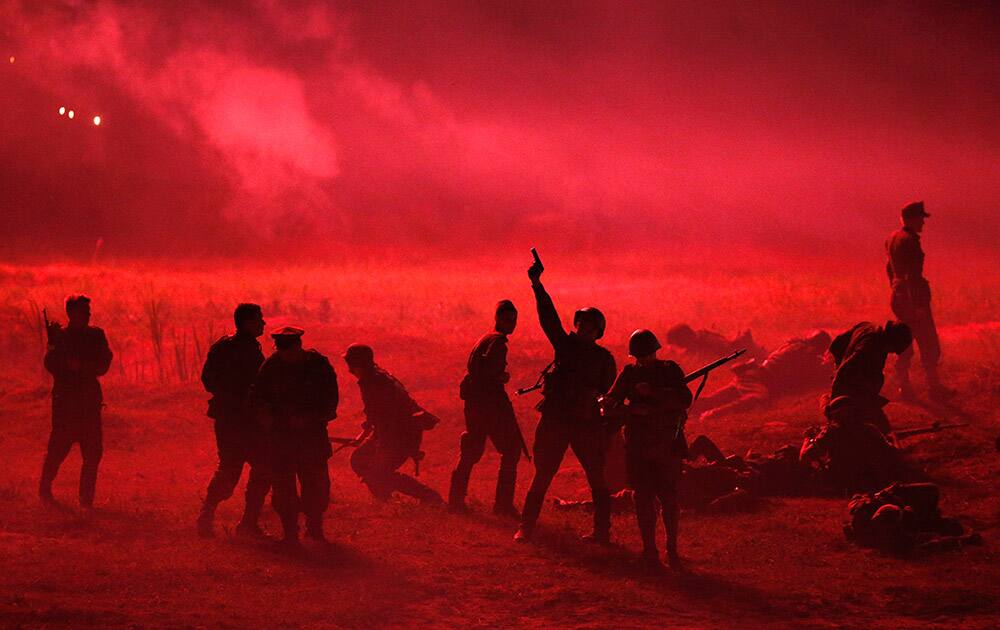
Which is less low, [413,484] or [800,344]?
[800,344]

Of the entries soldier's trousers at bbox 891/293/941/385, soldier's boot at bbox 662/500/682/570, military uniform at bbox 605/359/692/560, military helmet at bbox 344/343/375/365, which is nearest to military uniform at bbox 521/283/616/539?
military uniform at bbox 605/359/692/560

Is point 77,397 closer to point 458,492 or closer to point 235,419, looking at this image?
point 235,419

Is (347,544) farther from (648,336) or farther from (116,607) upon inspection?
(648,336)

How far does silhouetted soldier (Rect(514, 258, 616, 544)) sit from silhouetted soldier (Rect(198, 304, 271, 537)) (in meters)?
2.34

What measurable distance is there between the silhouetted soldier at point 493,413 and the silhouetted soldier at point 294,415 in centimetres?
181

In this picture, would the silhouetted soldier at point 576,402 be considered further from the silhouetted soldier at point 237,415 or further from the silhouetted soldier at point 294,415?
the silhouetted soldier at point 237,415

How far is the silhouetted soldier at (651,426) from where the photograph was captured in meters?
8.24

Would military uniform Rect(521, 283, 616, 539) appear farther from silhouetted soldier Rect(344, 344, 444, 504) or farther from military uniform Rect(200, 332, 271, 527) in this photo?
military uniform Rect(200, 332, 271, 527)

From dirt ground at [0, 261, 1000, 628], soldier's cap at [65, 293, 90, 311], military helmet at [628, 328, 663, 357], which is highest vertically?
soldier's cap at [65, 293, 90, 311]

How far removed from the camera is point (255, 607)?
738 cm

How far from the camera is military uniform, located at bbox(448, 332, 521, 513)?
10.1 metres

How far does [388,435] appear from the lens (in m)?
11.0

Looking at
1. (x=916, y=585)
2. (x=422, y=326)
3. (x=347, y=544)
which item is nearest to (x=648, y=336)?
(x=916, y=585)

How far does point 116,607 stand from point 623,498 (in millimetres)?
5402
